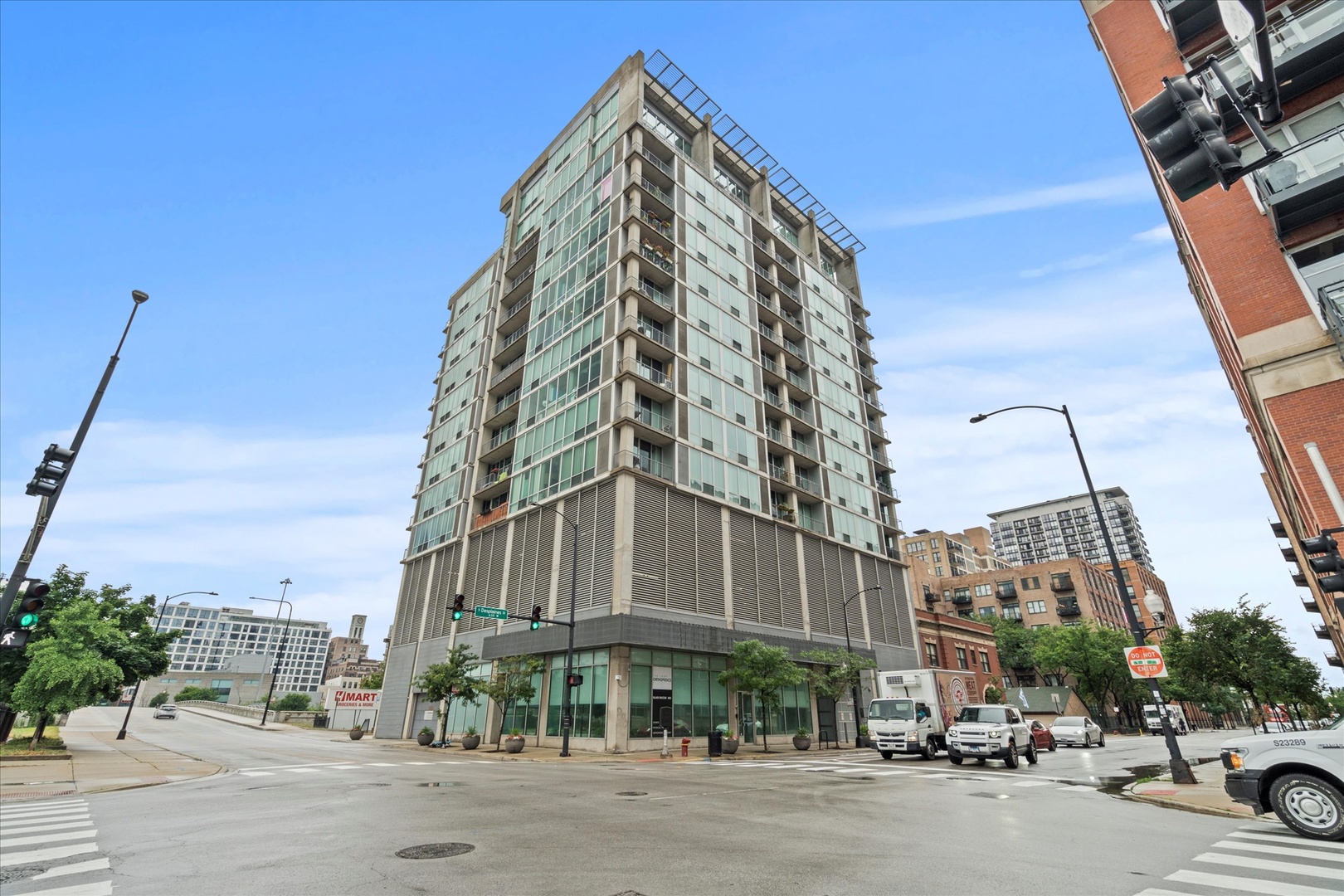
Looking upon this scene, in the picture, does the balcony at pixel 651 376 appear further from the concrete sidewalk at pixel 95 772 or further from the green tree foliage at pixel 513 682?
the concrete sidewalk at pixel 95 772

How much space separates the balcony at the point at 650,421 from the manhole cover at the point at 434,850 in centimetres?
2800

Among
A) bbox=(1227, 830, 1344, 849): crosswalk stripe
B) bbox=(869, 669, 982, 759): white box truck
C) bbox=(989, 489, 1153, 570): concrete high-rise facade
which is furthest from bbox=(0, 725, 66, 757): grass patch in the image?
bbox=(989, 489, 1153, 570): concrete high-rise facade

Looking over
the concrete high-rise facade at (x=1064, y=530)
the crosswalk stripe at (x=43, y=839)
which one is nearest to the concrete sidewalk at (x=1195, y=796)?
the crosswalk stripe at (x=43, y=839)

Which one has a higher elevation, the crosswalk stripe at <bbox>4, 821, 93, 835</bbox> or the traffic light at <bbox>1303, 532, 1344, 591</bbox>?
the traffic light at <bbox>1303, 532, 1344, 591</bbox>

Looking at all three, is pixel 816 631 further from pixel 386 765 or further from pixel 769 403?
pixel 386 765

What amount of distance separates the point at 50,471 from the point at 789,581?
3614 cm

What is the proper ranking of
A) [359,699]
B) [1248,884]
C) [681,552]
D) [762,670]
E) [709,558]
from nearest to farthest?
[1248,884], [762,670], [681,552], [709,558], [359,699]

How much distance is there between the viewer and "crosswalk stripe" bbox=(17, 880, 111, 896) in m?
5.85

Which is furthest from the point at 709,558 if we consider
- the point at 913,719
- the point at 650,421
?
the point at 913,719

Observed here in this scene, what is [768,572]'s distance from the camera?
39875 mm

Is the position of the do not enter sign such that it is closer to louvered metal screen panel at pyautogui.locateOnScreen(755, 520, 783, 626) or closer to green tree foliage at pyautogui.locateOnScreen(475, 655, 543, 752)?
louvered metal screen panel at pyautogui.locateOnScreen(755, 520, 783, 626)

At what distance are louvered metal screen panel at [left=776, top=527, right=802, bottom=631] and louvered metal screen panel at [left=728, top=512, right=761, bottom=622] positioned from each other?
8.84 feet

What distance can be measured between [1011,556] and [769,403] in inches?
6425

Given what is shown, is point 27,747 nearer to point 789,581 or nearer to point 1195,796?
point 789,581
